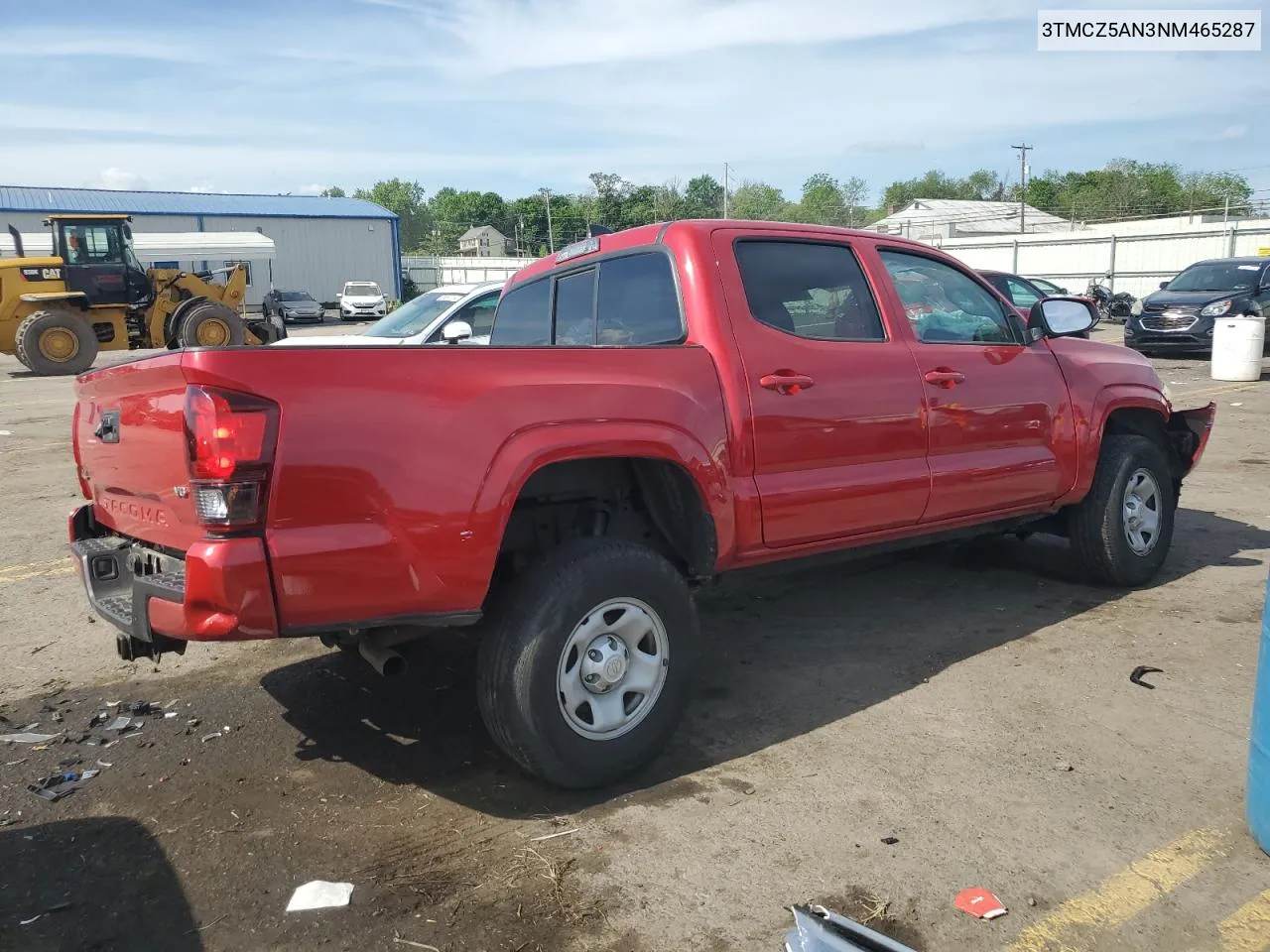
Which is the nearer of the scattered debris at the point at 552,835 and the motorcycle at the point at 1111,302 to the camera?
the scattered debris at the point at 552,835

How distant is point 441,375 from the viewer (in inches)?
114

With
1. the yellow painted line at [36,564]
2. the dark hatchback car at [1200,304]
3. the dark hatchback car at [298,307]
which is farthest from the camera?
the dark hatchback car at [298,307]

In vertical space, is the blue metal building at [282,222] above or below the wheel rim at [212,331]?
above

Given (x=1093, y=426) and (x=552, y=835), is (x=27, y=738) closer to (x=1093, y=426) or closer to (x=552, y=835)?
(x=552, y=835)

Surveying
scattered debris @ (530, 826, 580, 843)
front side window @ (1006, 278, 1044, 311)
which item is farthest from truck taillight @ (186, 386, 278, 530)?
front side window @ (1006, 278, 1044, 311)

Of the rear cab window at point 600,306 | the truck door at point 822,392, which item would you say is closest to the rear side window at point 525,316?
the rear cab window at point 600,306

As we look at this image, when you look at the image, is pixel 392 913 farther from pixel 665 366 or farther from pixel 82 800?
pixel 665 366

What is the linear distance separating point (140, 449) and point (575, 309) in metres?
2.02

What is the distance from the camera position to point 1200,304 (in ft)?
55.4

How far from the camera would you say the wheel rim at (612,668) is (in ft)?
10.6

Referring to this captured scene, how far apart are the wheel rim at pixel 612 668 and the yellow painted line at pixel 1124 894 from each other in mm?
1354

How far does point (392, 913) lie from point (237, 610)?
3.04 feet

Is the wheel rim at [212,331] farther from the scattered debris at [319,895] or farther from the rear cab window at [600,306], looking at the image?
the scattered debris at [319,895]

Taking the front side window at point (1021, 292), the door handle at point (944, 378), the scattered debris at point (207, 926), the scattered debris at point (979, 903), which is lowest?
the scattered debris at point (979, 903)
